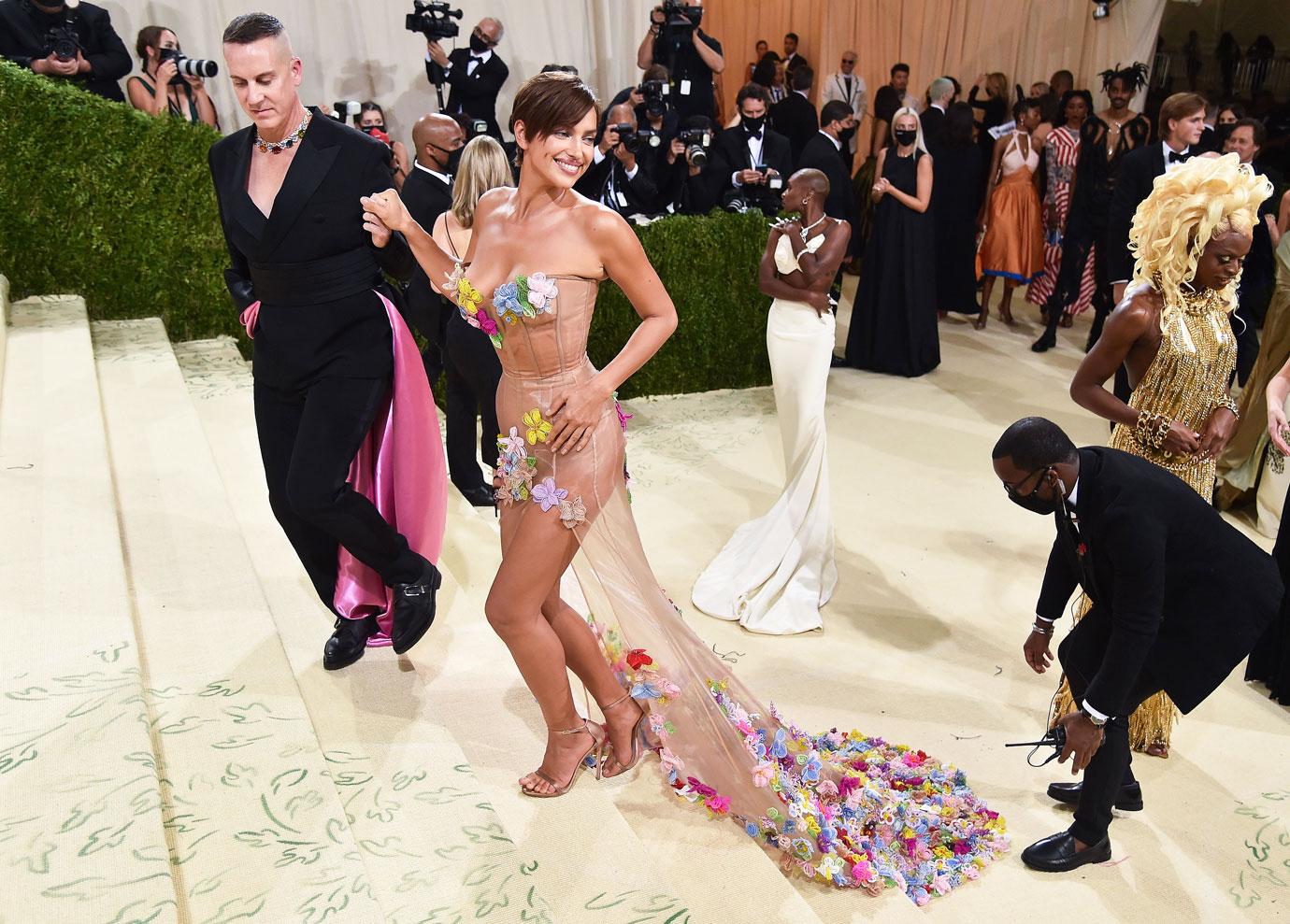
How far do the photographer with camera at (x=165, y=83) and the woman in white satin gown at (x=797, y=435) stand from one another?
177 inches

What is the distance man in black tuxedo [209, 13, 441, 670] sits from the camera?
295 cm

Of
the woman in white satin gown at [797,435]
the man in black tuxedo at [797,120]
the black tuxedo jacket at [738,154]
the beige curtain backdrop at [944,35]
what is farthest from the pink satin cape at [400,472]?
the beige curtain backdrop at [944,35]

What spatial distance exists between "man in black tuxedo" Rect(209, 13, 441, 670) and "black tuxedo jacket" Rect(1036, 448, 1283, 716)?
1.84 meters

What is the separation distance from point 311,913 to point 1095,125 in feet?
26.3

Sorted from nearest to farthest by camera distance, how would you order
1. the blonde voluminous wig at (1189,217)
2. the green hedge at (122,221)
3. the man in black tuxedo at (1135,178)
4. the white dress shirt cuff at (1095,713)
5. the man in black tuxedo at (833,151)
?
the white dress shirt cuff at (1095,713) < the blonde voluminous wig at (1189,217) < the man in black tuxedo at (1135,178) < the green hedge at (122,221) < the man in black tuxedo at (833,151)

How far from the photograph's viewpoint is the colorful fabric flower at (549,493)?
2686 mm

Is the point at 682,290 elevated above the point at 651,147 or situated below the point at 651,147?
below

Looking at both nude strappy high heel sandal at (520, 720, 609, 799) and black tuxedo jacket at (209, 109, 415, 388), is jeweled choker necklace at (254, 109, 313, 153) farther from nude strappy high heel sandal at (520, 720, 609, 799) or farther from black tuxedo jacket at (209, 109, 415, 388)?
nude strappy high heel sandal at (520, 720, 609, 799)

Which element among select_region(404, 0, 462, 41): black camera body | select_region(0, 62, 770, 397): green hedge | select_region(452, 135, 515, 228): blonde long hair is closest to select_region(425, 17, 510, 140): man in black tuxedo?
select_region(404, 0, 462, 41): black camera body

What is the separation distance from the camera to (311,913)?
89.4 inches

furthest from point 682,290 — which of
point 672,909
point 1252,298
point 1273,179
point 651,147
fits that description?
point 672,909

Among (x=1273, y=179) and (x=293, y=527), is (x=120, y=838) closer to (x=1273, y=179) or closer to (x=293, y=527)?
(x=293, y=527)

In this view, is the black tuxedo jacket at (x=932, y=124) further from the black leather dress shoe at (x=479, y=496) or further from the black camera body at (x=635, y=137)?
the black leather dress shoe at (x=479, y=496)

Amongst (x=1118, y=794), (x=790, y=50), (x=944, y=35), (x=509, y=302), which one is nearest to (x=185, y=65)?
(x=509, y=302)
